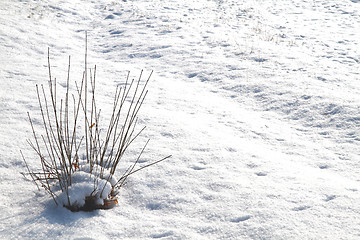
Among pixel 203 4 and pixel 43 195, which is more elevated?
pixel 203 4

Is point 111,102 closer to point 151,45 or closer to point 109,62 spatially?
point 109,62

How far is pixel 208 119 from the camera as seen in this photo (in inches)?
171

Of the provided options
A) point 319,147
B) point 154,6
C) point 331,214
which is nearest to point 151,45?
point 154,6

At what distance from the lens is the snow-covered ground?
7.67 feet

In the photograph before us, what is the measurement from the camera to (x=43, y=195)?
2.46 m

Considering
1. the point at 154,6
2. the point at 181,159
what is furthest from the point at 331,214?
the point at 154,6

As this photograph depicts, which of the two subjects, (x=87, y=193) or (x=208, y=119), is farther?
(x=208, y=119)

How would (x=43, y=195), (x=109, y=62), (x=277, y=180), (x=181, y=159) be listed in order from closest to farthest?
1. (x=43, y=195)
2. (x=277, y=180)
3. (x=181, y=159)
4. (x=109, y=62)

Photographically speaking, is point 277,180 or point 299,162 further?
point 299,162

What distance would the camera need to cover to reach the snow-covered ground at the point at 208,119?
92.0 inches

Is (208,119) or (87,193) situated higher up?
(87,193)

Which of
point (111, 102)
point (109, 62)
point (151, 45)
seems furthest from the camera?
point (151, 45)

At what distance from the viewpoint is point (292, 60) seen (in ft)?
22.4

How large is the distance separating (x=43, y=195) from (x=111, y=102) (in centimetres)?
220
